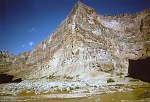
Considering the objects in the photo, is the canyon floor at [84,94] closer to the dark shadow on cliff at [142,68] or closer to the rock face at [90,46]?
the dark shadow on cliff at [142,68]

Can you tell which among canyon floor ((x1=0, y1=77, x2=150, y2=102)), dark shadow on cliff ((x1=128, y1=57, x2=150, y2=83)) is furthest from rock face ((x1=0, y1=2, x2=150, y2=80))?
canyon floor ((x1=0, y1=77, x2=150, y2=102))

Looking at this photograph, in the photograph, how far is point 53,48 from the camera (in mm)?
95438

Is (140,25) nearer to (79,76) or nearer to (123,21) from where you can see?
(123,21)

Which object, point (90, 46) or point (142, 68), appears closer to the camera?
point (142, 68)

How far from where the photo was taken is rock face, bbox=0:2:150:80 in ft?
254

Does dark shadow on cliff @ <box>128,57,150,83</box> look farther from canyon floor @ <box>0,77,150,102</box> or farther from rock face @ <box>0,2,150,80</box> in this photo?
rock face @ <box>0,2,150,80</box>

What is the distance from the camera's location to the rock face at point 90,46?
254 ft

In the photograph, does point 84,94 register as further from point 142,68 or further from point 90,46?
point 90,46

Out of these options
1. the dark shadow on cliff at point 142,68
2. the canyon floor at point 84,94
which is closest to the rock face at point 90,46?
the dark shadow on cliff at point 142,68

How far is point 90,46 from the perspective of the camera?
83.2 meters

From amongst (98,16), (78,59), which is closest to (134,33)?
(98,16)

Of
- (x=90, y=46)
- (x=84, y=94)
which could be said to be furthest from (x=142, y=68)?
(x=90, y=46)

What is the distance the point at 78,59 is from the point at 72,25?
18121mm

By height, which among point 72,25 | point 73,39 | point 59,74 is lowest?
point 59,74
